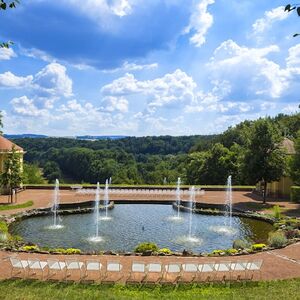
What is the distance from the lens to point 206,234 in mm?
23625

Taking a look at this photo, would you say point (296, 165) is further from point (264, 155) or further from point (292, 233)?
point (292, 233)

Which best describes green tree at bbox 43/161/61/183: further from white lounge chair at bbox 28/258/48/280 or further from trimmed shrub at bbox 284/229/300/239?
white lounge chair at bbox 28/258/48/280

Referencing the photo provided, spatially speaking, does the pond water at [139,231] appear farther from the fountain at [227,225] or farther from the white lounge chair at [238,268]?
the white lounge chair at [238,268]

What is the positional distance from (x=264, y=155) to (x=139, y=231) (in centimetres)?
1468

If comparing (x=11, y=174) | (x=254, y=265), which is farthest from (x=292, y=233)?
(x=11, y=174)

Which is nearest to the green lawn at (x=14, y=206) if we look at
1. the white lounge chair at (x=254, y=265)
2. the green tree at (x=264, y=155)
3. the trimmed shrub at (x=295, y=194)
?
the green tree at (x=264, y=155)

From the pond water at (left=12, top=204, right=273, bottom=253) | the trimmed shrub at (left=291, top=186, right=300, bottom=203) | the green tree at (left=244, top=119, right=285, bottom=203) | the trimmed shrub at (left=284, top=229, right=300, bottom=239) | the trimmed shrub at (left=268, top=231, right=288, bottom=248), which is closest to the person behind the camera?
the trimmed shrub at (left=268, top=231, right=288, bottom=248)

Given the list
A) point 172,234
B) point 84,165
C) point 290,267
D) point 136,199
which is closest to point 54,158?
point 84,165

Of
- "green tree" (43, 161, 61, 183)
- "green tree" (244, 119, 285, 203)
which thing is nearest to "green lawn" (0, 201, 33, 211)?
"green tree" (244, 119, 285, 203)

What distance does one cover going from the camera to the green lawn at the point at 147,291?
40.2 ft

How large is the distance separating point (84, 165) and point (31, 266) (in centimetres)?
9452

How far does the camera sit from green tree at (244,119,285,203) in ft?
111

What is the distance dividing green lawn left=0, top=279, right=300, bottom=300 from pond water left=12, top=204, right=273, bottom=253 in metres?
6.26

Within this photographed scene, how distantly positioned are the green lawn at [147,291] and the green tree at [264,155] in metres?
20.6
